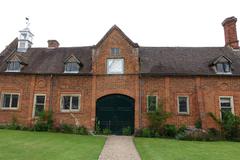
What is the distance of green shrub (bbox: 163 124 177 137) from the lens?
1938cm

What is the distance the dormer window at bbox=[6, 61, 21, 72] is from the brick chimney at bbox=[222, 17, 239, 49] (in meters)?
23.6

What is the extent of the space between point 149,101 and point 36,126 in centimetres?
1079

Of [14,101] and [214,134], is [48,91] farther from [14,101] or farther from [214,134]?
[214,134]

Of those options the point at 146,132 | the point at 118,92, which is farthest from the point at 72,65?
the point at 146,132

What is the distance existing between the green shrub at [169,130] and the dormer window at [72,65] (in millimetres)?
10400

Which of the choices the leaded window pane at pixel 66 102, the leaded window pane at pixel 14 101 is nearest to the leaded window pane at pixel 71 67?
the leaded window pane at pixel 66 102

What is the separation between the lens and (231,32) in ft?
83.7

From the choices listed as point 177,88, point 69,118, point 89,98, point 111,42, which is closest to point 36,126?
point 69,118

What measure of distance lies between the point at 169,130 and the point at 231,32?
14384 millimetres

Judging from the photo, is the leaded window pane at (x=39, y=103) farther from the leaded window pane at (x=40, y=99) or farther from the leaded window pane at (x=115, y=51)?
the leaded window pane at (x=115, y=51)

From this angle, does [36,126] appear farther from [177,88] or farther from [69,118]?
[177,88]

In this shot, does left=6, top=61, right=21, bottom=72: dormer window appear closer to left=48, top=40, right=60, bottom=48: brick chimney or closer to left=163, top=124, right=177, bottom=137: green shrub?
left=48, top=40, right=60, bottom=48: brick chimney

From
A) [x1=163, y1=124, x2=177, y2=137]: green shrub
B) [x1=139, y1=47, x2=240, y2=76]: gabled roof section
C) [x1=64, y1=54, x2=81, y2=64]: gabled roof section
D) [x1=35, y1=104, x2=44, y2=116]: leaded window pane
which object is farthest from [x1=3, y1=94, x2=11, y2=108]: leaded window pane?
[x1=163, y1=124, x2=177, y2=137]: green shrub

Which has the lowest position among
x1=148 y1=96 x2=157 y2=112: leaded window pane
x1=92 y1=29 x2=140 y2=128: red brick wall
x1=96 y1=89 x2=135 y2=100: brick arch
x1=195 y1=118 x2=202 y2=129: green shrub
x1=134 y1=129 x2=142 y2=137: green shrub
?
x1=134 y1=129 x2=142 y2=137: green shrub
